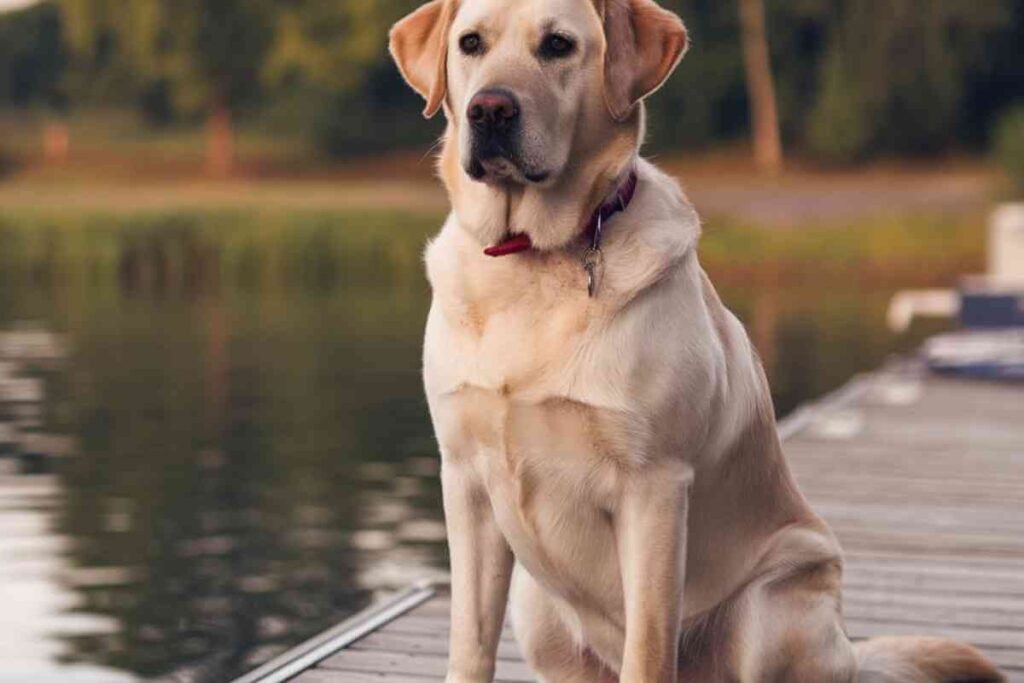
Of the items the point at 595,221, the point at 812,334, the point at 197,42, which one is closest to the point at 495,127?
the point at 595,221

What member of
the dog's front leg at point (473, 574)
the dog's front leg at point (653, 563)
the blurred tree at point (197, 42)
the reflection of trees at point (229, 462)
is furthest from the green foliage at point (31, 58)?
the dog's front leg at point (653, 563)

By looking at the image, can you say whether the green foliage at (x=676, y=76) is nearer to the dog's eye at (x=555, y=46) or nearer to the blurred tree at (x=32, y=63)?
the blurred tree at (x=32, y=63)

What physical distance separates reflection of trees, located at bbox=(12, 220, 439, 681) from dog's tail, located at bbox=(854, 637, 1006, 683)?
2764 millimetres

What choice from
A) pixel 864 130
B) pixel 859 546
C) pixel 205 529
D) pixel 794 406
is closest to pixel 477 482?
pixel 859 546

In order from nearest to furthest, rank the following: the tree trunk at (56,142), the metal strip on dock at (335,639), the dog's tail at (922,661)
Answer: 1. the dog's tail at (922,661)
2. the metal strip on dock at (335,639)
3. the tree trunk at (56,142)

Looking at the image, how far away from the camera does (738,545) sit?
3.40 metres

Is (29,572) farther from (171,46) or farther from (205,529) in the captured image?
(171,46)

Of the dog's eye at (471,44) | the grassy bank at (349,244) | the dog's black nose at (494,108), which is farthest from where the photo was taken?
the grassy bank at (349,244)

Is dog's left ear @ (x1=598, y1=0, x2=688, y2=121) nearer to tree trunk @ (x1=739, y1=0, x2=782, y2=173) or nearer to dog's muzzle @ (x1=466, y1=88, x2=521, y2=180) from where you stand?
dog's muzzle @ (x1=466, y1=88, x2=521, y2=180)

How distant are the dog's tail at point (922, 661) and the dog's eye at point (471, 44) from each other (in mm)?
1461

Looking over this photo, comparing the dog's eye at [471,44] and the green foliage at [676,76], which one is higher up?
the dog's eye at [471,44]

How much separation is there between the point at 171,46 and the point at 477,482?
41333 millimetres

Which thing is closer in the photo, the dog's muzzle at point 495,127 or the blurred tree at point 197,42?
the dog's muzzle at point 495,127

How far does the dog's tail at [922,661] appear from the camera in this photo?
12.1 ft
